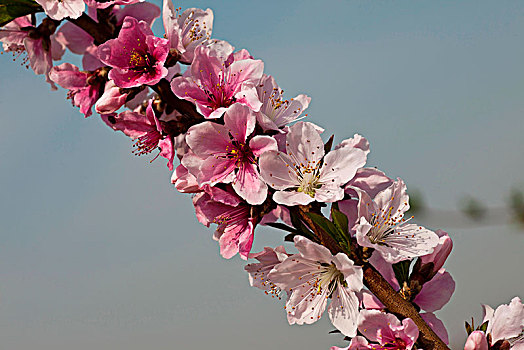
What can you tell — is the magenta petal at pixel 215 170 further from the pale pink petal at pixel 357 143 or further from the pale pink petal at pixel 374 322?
the pale pink petal at pixel 374 322

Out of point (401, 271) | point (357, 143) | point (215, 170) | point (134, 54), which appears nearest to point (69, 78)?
point (134, 54)

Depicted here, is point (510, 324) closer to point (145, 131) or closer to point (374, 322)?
point (374, 322)

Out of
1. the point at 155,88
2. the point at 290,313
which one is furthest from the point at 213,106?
the point at 290,313

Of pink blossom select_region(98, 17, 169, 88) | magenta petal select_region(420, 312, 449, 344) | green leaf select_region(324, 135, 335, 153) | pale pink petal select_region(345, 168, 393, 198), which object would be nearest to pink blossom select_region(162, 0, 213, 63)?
pink blossom select_region(98, 17, 169, 88)

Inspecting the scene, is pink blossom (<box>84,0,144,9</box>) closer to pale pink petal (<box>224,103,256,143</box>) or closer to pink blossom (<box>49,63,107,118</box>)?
pink blossom (<box>49,63,107,118</box>)

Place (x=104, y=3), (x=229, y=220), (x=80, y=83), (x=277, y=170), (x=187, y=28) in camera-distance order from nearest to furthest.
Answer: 1. (x=277, y=170)
2. (x=229, y=220)
3. (x=104, y=3)
4. (x=187, y=28)
5. (x=80, y=83)
